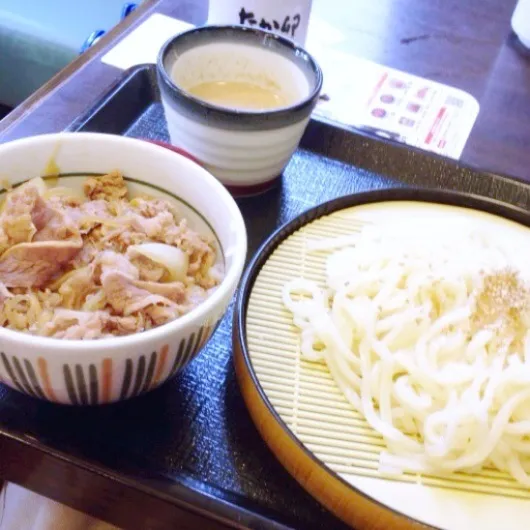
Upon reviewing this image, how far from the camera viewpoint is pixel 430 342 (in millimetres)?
769

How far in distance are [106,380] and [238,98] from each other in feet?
1.99

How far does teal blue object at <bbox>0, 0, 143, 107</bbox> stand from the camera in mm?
2010

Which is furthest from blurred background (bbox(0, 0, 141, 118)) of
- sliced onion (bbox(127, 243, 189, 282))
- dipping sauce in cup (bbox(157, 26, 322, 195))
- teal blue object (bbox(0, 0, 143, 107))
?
sliced onion (bbox(127, 243, 189, 282))

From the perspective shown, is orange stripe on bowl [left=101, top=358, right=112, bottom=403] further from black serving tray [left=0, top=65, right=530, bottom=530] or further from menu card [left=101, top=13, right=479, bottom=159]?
menu card [left=101, top=13, right=479, bottom=159]

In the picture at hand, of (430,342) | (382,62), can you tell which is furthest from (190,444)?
(382,62)

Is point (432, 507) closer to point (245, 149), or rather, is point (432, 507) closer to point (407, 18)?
point (245, 149)

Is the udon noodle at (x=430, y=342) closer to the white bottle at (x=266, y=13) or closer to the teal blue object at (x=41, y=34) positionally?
the white bottle at (x=266, y=13)

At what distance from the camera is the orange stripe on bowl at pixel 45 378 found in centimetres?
57

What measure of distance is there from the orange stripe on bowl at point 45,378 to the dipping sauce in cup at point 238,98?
17.5 inches

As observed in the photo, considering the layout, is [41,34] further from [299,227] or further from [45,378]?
[45,378]

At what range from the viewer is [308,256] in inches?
34.8

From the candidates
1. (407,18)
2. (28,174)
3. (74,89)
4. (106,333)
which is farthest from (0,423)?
(407,18)

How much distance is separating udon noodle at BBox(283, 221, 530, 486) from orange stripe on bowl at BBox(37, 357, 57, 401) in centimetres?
28

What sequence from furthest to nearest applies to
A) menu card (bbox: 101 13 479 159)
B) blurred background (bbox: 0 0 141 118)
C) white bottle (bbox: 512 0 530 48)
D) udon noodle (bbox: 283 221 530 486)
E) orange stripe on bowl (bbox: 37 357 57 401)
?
blurred background (bbox: 0 0 141 118), white bottle (bbox: 512 0 530 48), menu card (bbox: 101 13 479 159), udon noodle (bbox: 283 221 530 486), orange stripe on bowl (bbox: 37 357 57 401)
